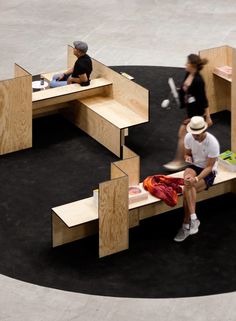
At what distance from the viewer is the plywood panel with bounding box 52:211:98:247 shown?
25.6 ft

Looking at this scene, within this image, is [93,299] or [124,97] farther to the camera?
[124,97]

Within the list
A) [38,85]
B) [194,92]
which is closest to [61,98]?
[38,85]

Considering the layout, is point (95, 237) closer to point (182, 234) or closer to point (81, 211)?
point (81, 211)

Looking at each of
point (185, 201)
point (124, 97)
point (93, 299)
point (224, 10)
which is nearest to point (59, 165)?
point (124, 97)

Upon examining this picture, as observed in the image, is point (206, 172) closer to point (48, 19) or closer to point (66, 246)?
point (66, 246)

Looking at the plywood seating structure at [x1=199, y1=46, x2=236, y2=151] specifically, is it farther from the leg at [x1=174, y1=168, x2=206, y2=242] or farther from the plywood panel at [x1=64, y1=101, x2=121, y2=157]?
the leg at [x1=174, y1=168, x2=206, y2=242]

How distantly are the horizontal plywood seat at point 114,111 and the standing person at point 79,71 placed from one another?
283mm

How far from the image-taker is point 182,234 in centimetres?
805

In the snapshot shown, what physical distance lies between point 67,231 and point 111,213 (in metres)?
0.59

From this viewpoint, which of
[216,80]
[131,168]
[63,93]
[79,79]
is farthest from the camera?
[216,80]

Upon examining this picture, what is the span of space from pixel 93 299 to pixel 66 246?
981 mm

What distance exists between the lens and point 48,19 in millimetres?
14938

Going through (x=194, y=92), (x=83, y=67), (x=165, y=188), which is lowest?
(x=165, y=188)

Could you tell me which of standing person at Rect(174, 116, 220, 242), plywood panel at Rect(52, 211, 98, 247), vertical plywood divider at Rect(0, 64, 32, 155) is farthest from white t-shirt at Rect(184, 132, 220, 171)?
vertical plywood divider at Rect(0, 64, 32, 155)
